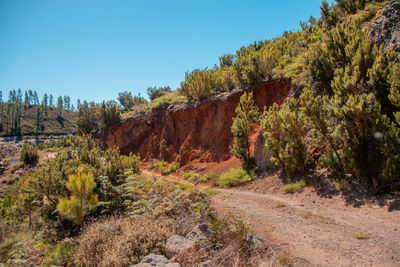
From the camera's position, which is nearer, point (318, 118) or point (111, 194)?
point (111, 194)

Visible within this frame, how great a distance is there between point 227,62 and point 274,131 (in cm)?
2278

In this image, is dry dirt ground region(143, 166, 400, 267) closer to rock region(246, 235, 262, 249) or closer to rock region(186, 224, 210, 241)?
rock region(246, 235, 262, 249)

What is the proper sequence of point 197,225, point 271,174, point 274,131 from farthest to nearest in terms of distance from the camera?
point 271,174 → point 274,131 → point 197,225

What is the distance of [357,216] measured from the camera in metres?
6.49

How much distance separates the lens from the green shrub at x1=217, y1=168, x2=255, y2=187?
12.7m

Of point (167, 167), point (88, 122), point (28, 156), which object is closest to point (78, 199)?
point (167, 167)

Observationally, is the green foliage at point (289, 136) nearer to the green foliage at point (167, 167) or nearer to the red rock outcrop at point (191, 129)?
the red rock outcrop at point (191, 129)

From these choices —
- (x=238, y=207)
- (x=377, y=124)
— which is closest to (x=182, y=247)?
(x=238, y=207)

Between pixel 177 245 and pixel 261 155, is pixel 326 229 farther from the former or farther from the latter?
pixel 261 155

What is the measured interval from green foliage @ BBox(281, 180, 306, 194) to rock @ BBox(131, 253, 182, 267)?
700 centimetres

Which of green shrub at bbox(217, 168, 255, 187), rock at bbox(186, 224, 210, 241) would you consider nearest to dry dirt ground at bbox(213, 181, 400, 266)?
rock at bbox(186, 224, 210, 241)

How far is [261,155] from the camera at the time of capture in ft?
43.6

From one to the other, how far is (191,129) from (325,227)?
1587cm

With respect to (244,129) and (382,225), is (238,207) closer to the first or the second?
(382,225)
